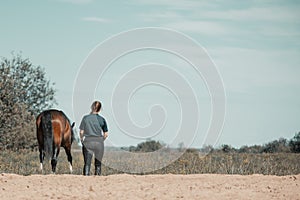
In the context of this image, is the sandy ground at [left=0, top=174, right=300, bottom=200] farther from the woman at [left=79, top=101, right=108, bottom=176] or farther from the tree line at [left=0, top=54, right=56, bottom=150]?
the tree line at [left=0, top=54, right=56, bottom=150]

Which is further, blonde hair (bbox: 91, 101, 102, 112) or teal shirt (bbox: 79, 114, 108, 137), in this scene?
blonde hair (bbox: 91, 101, 102, 112)

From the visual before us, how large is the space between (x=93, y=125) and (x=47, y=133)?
4.14 m

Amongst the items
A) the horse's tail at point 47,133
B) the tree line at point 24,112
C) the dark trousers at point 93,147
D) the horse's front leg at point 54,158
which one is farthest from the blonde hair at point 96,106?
the tree line at point 24,112

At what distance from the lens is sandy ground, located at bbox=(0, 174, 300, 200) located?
12297mm

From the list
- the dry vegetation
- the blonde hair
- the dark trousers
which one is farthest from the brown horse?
the blonde hair

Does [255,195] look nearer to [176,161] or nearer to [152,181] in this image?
[152,181]

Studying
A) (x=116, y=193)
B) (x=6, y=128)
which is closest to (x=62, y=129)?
(x=116, y=193)

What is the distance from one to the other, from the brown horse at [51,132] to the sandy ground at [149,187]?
4.48 metres

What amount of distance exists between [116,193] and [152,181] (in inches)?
63.5

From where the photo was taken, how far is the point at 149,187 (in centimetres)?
1308

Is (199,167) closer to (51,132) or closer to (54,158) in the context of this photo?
(54,158)

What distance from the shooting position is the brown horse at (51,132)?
19.1 m

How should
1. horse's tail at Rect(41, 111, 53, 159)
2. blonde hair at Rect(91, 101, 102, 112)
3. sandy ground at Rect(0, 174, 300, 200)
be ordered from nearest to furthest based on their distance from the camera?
sandy ground at Rect(0, 174, 300, 200) → blonde hair at Rect(91, 101, 102, 112) → horse's tail at Rect(41, 111, 53, 159)

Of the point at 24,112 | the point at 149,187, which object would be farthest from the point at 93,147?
the point at 24,112
